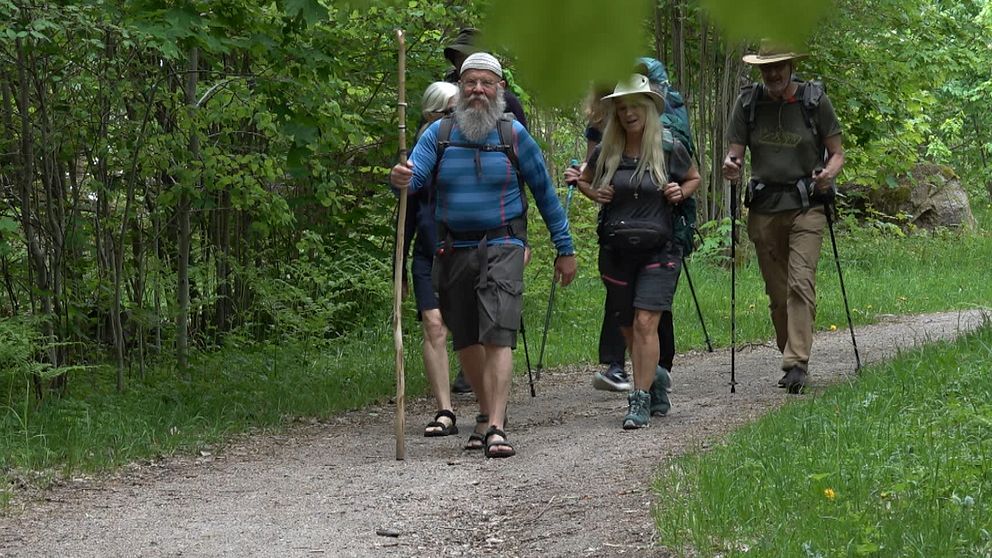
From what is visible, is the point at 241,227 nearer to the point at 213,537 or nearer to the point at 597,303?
the point at 597,303

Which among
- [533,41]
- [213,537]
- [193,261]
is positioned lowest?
[213,537]

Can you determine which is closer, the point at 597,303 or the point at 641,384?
the point at 641,384

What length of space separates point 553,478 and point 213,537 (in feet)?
5.24

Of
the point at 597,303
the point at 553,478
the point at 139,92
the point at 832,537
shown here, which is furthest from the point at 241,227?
the point at 832,537

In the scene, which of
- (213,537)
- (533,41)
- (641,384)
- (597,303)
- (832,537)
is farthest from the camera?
(597,303)

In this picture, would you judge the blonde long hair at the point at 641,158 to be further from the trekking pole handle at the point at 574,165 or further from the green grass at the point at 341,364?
the green grass at the point at 341,364

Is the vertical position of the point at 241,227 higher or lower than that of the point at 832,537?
higher

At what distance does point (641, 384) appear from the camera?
7551mm

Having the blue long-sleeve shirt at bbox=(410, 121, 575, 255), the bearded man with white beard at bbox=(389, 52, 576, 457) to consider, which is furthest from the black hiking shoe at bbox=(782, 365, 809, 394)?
the blue long-sleeve shirt at bbox=(410, 121, 575, 255)

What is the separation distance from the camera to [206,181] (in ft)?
29.0

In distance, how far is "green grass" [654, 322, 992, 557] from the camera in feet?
14.3

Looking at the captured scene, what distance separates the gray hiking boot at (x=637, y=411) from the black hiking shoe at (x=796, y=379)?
1265mm

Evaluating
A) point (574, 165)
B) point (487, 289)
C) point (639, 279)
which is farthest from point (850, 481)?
point (639, 279)

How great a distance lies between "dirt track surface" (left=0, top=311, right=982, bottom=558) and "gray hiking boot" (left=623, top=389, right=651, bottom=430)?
0.07 meters
